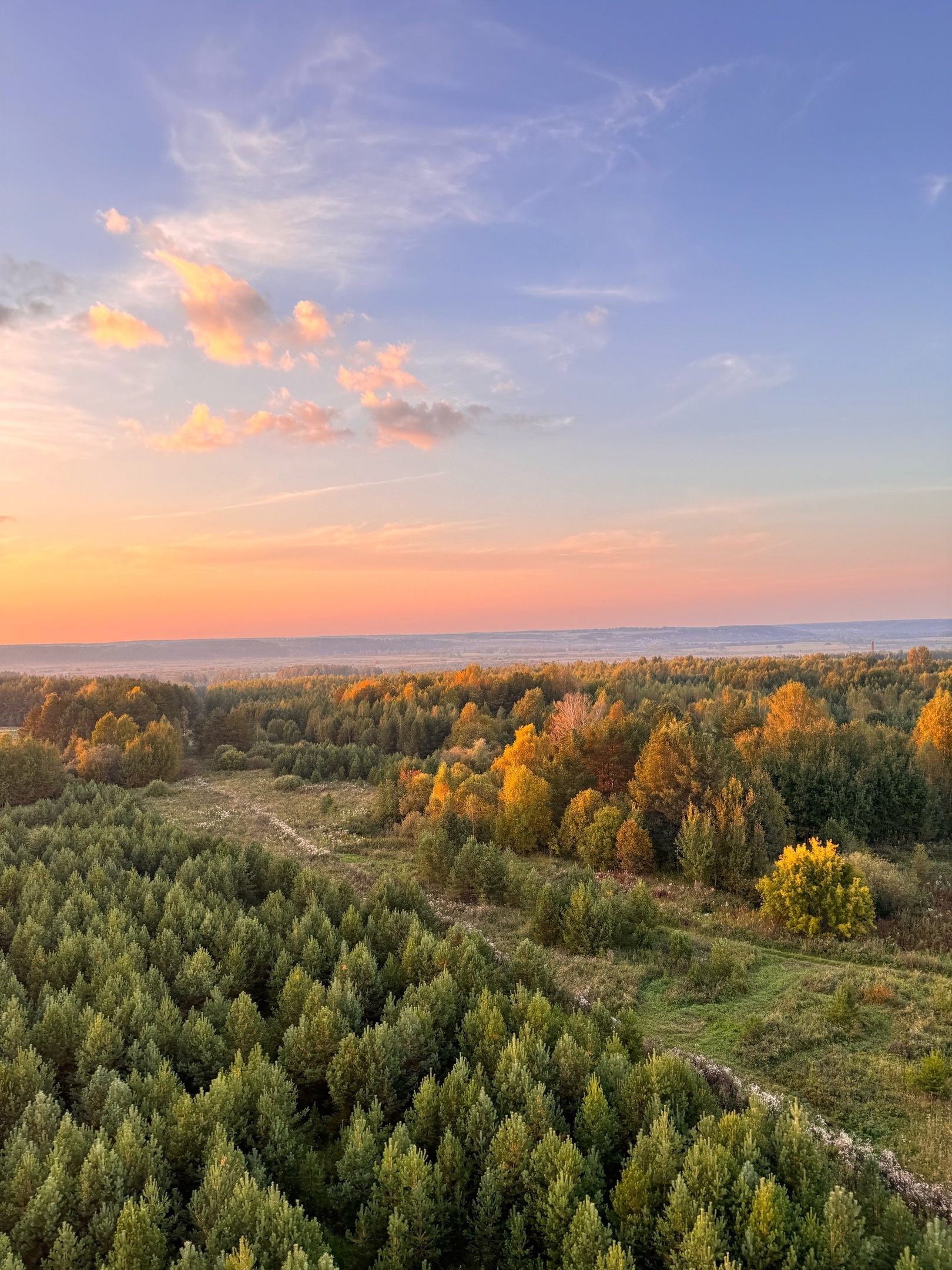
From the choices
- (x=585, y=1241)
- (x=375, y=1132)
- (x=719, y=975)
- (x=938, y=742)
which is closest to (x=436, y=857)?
(x=719, y=975)

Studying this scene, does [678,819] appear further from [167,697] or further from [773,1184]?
[167,697]

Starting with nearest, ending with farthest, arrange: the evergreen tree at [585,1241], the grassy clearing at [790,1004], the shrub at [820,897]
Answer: the evergreen tree at [585,1241], the grassy clearing at [790,1004], the shrub at [820,897]

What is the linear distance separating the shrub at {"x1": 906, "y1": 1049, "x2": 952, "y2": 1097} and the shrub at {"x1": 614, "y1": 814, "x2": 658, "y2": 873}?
2168 centimetres

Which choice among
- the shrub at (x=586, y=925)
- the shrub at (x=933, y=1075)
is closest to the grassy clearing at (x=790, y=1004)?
the shrub at (x=933, y=1075)

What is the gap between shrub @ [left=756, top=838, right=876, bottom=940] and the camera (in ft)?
98.1

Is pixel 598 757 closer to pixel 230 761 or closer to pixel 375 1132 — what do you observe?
pixel 375 1132

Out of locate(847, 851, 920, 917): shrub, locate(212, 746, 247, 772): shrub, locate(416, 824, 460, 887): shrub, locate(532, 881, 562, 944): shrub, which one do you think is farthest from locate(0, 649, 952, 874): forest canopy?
locate(532, 881, 562, 944): shrub

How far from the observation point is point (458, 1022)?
65.0ft

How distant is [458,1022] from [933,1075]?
41.4 ft

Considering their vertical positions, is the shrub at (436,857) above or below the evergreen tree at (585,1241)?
below

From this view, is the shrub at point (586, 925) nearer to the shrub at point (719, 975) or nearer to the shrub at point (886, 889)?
the shrub at point (719, 975)

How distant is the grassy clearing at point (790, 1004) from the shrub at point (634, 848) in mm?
2038

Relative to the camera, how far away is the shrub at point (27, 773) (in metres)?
56.9

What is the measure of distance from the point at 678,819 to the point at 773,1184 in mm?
30260
